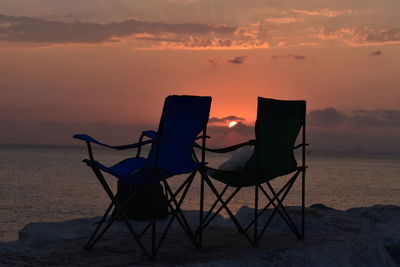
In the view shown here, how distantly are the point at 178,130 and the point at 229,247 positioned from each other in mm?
1318

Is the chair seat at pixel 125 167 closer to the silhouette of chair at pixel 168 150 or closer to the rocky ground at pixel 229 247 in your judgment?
the silhouette of chair at pixel 168 150

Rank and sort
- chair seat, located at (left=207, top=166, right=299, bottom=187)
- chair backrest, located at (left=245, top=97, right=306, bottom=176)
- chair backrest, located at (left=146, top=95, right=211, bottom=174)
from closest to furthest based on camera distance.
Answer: chair backrest, located at (left=146, top=95, right=211, bottom=174) → chair backrest, located at (left=245, top=97, right=306, bottom=176) → chair seat, located at (left=207, top=166, right=299, bottom=187)

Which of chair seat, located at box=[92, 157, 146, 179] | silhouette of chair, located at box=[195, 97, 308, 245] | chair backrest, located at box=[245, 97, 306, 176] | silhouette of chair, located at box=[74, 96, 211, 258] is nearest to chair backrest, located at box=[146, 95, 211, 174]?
silhouette of chair, located at box=[74, 96, 211, 258]

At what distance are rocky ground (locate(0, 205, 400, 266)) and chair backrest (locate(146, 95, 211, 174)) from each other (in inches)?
31.8

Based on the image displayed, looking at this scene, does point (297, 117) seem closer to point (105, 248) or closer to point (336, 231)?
point (336, 231)

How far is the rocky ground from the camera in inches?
206

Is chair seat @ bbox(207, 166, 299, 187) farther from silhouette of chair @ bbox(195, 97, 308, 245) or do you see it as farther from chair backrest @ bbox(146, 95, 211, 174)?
chair backrest @ bbox(146, 95, 211, 174)

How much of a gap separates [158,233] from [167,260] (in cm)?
150

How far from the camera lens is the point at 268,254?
5516mm

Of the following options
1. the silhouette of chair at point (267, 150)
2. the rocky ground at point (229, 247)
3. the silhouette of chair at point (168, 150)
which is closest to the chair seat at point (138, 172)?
the silhouette of chair at point (168, 150)

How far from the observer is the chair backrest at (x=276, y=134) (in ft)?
18.7

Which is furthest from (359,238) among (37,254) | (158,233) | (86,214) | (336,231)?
(86,214)

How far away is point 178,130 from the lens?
530 centimetres

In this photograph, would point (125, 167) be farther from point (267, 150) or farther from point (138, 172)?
point (267, 150)
